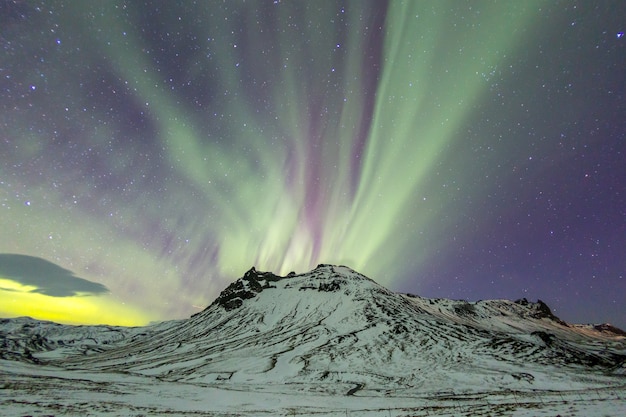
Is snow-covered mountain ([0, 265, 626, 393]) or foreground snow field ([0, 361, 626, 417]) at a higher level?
snow-covered mountain ([0, 265, 626, 393])

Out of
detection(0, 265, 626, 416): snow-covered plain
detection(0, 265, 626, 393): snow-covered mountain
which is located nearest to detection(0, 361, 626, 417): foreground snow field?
detection(0, 265, 626, 416): snow-covered plain

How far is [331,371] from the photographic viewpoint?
2995 inches

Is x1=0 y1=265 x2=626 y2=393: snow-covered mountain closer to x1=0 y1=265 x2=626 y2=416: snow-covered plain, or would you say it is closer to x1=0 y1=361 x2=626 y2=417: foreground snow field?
x1=0 y1=265 x2=626 y2=416: snow-covered plain

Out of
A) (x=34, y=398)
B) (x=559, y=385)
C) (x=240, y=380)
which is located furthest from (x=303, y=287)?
(x=34, y=398)

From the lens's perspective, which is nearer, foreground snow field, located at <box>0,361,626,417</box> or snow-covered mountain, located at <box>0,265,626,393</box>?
foreground snow field, located at <box>0,361,626,417</box>

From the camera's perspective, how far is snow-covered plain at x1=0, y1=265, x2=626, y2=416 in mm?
30203

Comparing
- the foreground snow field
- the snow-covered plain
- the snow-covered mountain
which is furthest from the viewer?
the snow-covered mountain

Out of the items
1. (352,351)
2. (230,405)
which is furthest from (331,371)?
(230,405)

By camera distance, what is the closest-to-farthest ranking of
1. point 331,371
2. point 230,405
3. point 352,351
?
point 230,405, point 331,371, point 352,351

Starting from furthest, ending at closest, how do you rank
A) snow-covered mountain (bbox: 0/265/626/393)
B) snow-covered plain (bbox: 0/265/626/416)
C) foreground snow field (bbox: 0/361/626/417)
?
snow-covered mountain (bbox: 0/265/626/393) < snow-covered plain (bbox: 0/265/626/416) < foreground snow field (bbox: 0/361/626/417)

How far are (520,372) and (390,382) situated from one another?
2863 cm

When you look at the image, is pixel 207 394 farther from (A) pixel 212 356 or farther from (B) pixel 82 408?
(A) pixel 212 356

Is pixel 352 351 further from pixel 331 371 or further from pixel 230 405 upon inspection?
pixel 230 405

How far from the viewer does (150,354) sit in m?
122
